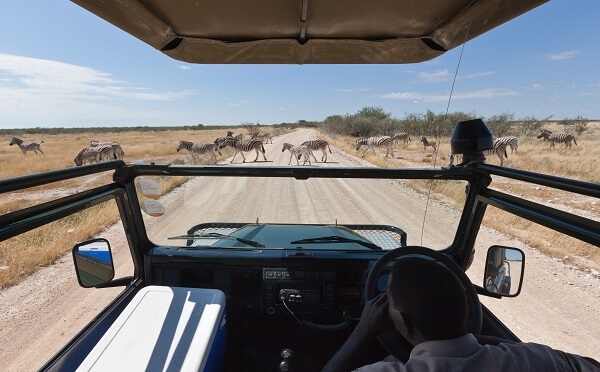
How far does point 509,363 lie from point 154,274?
2.25 meters

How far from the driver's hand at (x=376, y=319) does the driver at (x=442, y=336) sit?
194mm

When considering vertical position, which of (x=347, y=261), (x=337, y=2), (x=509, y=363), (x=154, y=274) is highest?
(x=337, y=2)

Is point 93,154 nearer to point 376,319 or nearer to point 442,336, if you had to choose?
point 376,319

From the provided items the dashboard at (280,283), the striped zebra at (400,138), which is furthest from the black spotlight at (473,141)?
the striped zebra at (400,138)

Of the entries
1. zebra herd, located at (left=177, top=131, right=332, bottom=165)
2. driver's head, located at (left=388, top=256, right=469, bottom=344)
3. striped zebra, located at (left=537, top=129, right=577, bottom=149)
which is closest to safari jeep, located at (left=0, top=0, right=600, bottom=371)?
driver's head, located at (left=388, top=256, right=469, bottom=344)

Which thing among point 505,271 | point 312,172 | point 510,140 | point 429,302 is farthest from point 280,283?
point 510,140

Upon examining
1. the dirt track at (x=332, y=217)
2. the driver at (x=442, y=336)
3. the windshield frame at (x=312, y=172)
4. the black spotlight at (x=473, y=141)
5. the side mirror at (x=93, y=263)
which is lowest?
the dirt track at (x=332, y=217)

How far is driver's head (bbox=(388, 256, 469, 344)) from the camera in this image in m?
1.09

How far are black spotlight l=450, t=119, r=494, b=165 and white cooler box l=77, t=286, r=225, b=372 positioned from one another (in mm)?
1905

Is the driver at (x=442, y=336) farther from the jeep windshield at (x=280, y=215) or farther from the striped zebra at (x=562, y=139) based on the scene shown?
the striped zebra at (x=562, y=139)

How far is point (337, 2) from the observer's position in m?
2.01

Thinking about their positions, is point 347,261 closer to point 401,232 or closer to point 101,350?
point 401,232

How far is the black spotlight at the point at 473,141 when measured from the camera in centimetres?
249

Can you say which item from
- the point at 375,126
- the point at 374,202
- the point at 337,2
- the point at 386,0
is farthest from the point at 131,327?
the point at 375,126
